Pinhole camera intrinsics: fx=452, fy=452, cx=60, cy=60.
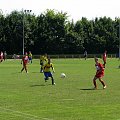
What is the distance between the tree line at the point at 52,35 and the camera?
333ft

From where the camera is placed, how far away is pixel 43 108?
16.6m

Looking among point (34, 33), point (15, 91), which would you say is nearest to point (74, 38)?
point (34, 33)

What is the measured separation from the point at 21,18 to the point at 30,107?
8905 centimetres

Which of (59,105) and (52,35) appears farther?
(52,35)

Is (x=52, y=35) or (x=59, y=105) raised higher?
(x=52, y=35)

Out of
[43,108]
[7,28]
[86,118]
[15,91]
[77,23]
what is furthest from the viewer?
[77,23]

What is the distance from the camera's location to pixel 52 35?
104 metres

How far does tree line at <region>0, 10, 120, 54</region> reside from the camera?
101562 mm

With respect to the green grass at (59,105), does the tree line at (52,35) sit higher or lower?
higher

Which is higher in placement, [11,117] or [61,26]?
[61,26]

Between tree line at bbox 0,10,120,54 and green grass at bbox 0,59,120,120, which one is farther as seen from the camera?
tree line at bbox 0,10,120,54

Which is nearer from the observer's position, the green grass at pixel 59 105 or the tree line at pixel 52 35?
the green grass at pixel 59 105

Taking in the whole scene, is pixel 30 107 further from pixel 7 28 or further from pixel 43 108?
pixel 7 28

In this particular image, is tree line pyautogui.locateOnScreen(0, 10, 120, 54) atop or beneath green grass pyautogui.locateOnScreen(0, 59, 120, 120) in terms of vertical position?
atop
